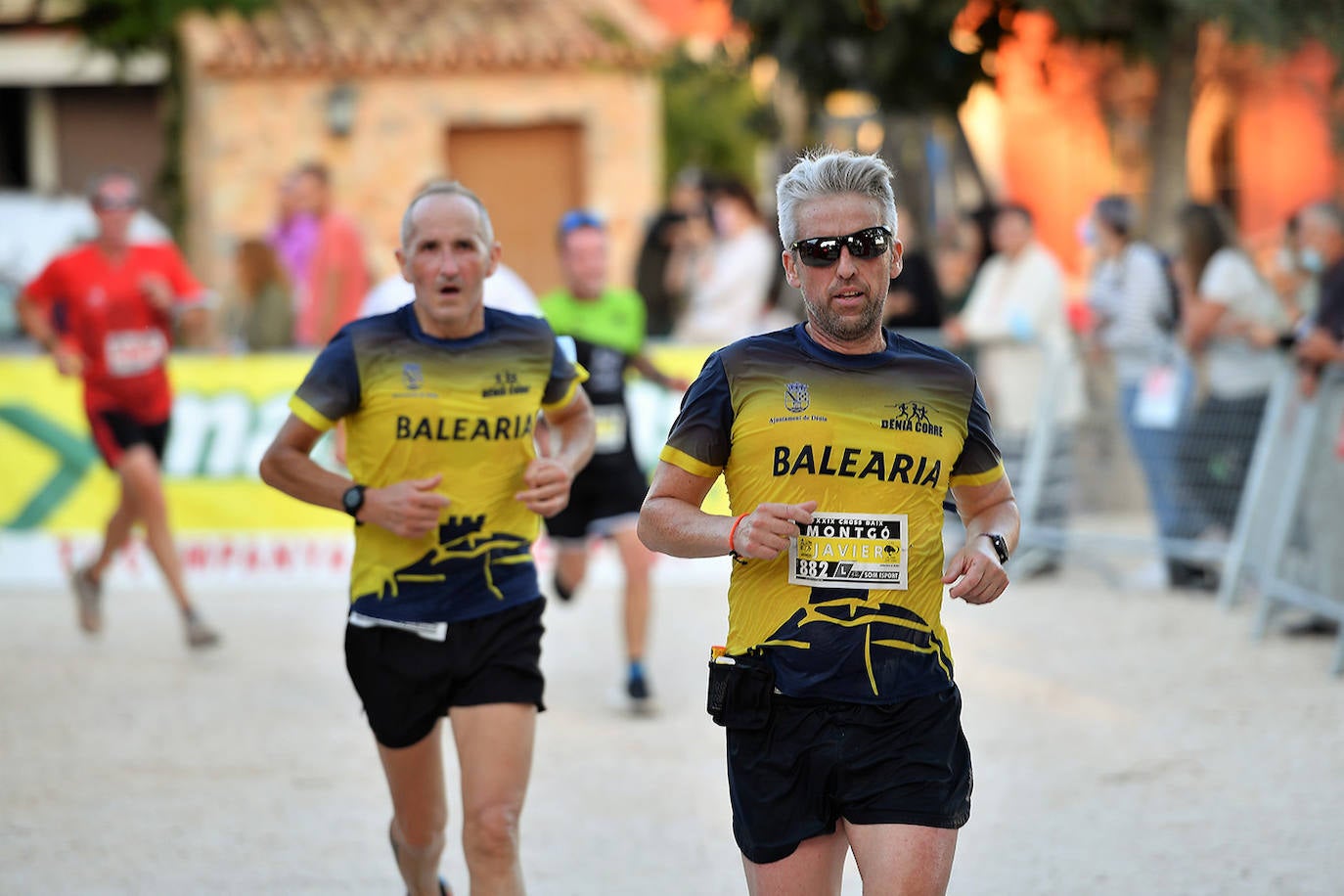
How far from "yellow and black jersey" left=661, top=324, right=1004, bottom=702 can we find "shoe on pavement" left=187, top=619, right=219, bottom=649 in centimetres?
629

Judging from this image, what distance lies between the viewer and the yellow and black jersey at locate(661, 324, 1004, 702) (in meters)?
3.90

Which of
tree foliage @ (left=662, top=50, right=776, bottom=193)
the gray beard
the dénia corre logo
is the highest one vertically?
the gray beard

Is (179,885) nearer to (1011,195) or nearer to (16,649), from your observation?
(16,649)

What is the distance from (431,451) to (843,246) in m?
1.60

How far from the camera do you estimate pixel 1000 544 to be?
397 cm

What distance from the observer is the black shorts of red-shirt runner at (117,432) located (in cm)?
978

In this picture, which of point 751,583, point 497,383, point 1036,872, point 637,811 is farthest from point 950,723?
point 637,811

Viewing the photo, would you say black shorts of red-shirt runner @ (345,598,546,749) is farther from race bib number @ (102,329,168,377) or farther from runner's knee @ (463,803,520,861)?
race bib number @ (102,329,168,377)

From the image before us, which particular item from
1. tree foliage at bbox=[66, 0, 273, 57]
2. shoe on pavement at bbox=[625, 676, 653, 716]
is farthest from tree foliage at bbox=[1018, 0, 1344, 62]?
tree foliage at bbox=[66, 0, 273, 57]

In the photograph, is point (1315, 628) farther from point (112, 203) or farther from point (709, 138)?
point (709, 138)

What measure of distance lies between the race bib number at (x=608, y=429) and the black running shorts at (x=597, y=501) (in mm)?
60

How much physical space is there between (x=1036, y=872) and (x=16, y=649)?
20.6ft

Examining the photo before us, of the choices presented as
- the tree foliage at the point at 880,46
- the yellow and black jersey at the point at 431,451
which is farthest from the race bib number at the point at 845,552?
the tree foliage at the point at 880,46

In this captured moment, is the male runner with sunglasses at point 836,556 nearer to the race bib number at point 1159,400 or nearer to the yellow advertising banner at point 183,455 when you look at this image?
the race bib number at point 1159,400
